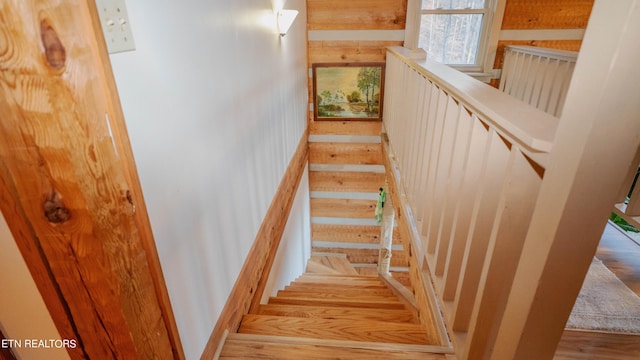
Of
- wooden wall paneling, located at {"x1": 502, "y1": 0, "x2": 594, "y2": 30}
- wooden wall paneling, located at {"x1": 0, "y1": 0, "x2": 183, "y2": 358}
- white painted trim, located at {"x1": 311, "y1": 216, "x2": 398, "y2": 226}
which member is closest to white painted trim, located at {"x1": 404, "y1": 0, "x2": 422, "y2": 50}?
wooden wall paneling, located at {"x1": 502, "y1": 0, "x2": 594, "y2": 30}

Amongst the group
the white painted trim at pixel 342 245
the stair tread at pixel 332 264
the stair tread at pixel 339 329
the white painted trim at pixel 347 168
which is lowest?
the stair tread at pixel 332 264

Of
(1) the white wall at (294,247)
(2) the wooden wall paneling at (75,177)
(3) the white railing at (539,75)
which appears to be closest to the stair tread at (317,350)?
(2) the wooden wall paneling at (75,177)

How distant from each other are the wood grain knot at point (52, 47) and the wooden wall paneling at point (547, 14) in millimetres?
4173

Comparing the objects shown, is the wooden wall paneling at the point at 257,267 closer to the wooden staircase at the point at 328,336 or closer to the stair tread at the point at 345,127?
the wooden staircase at the point at 328,336

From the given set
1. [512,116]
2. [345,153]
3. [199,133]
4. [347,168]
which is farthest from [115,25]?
[347,168]

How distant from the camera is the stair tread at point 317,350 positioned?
140 cm

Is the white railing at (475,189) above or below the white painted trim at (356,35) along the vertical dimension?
below

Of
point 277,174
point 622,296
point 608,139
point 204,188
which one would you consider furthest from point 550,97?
point 204,188

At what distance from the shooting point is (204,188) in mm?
1300

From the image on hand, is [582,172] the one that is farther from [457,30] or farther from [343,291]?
[457,30]

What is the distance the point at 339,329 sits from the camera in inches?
65.6

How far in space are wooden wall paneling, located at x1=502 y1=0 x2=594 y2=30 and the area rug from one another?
9.70ft

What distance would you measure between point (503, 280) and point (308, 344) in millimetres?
931

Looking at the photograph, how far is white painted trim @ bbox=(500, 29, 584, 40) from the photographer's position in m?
3.56
